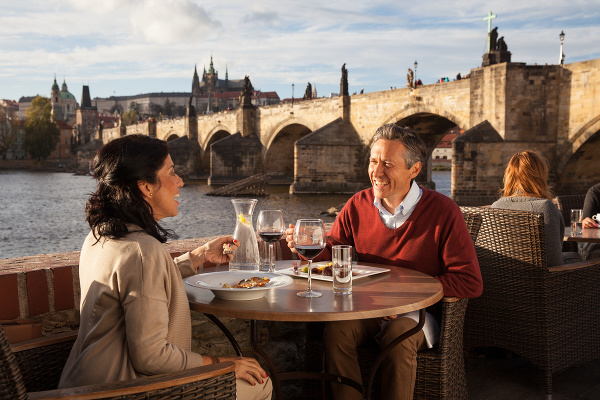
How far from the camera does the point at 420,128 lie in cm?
2305

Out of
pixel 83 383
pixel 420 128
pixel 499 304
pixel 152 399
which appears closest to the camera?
pixel 152 399

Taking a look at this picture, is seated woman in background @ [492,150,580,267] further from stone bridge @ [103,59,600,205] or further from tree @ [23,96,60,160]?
tree @ [23,96,60,160]

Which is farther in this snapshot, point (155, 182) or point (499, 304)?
point (499, 304)

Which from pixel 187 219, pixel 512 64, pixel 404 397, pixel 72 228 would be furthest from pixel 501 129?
pixel 404 397

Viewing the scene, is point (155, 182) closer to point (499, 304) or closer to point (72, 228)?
point (499, 304)

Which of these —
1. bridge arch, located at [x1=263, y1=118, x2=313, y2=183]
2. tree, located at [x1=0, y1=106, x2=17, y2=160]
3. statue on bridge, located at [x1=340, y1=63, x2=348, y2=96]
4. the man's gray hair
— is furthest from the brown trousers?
tree, located at [x1=0, y1=106, x2=17, y2=160]

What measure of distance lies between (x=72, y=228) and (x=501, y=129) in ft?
38.8

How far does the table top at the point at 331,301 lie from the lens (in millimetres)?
1641

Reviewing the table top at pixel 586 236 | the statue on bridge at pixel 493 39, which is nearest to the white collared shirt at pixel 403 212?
the table top at pixel 586 236

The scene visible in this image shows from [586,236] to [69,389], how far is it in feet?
10.1

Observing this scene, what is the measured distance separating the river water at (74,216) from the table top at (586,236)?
7830 mm

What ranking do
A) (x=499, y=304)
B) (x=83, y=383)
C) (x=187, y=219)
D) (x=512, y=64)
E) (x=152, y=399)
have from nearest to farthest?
1. (x=152, y=399)
2. (x=83, y=383)
3. (x=499, y=304)
4. (x=512, y=64)
5. (x=187, y=219)

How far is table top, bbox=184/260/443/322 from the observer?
1641 millimetres

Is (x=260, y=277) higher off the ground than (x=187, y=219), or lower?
higher
